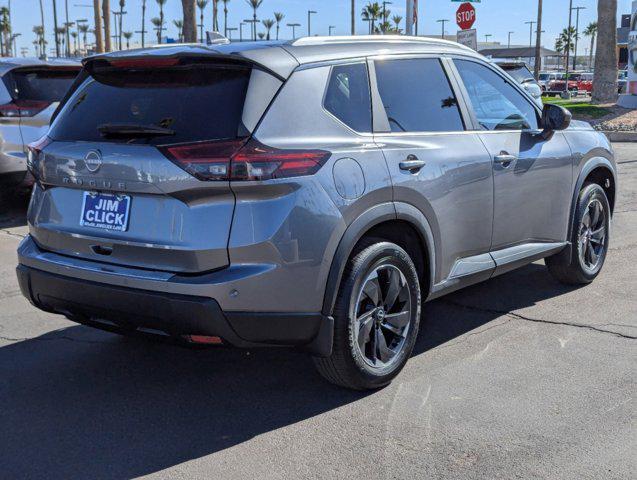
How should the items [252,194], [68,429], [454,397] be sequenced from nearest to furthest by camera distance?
1. [252,194]
2. [68,429]
3. [454,397]

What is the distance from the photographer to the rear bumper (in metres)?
3.70

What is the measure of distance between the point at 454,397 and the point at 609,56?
970 inches

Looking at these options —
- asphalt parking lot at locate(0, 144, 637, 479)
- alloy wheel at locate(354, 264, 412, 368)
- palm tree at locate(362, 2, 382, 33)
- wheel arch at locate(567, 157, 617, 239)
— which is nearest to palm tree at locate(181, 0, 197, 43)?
wheel arch at locate(567, 157, 617, 239)

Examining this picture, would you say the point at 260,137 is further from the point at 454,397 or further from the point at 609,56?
the point at 609,56

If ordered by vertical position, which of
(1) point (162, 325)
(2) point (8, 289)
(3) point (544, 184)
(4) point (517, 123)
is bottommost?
(2) point (8, 289)

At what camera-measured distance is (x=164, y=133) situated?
3.83 metres

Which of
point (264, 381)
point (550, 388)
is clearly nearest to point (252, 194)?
point (264, 381)

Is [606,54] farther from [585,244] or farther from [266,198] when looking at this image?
[266,198]

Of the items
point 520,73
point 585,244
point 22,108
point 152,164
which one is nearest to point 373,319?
point 152,164

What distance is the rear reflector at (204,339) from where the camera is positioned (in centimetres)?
380

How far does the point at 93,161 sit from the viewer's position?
13.0ft

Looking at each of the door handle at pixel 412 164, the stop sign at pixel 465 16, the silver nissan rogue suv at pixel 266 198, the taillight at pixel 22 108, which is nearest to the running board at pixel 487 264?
the silver nissan rogue suv at pixel 266 198

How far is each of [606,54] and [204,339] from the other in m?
25.3

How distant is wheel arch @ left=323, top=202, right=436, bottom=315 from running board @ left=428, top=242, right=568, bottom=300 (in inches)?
8.0
